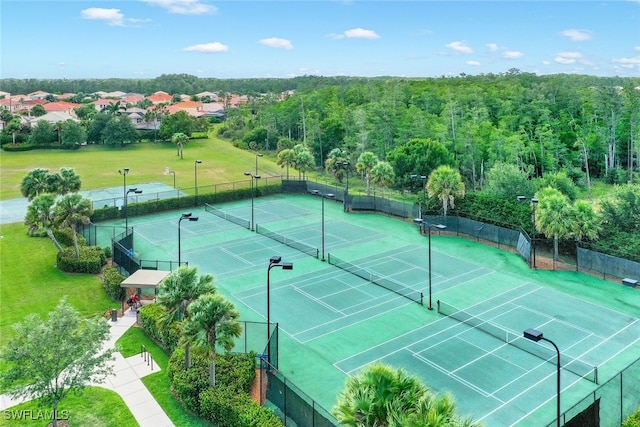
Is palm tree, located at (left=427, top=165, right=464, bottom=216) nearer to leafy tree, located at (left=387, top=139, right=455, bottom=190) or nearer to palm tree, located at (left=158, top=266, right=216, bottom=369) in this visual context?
leafy tree, located at (left=387, top=139, right=455, bottom=190)

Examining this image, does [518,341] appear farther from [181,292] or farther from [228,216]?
[228,216]

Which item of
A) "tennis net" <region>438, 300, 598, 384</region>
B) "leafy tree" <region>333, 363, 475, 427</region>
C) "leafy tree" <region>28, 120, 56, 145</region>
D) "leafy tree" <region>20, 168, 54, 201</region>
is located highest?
"leafy tree" <region>28, 120, 56, 145</region>

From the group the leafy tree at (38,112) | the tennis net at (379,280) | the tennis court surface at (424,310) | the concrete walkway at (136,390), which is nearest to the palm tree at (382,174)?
the tennis court surface at (424,310)

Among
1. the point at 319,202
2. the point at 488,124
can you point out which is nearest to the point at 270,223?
the point at 319,202

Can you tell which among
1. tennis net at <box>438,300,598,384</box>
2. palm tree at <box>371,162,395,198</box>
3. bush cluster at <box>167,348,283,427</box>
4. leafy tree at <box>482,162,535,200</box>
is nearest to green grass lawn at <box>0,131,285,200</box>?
palm tree at <box>371,162,395,198</box>

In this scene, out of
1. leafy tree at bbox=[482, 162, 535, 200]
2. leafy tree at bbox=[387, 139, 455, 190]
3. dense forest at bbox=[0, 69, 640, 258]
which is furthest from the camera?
dense forest at bbox=[0, 69, 640, 258]

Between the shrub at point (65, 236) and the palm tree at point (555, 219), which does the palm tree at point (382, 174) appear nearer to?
the palm tree at point (555, 219)
